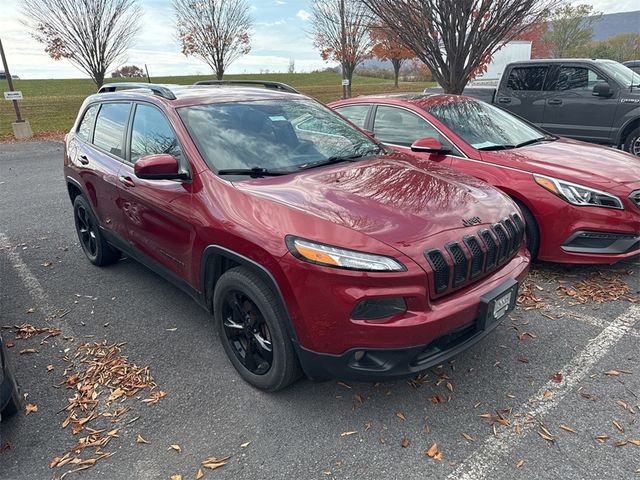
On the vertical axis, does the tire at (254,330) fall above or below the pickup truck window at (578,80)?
below

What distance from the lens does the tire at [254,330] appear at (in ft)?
7.89

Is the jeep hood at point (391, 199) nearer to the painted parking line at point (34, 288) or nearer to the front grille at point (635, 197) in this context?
the front grille at point (635, 197)

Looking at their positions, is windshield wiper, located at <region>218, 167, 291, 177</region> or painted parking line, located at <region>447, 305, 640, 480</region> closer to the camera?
painted parking line, located at <region>447, 305, 640, 480</region>

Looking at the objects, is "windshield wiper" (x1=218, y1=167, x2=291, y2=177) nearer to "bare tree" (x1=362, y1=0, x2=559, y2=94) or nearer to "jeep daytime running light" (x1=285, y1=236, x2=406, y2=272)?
"jeep daytime running light" (x1=285, y1=236, x2=406, y2=272)

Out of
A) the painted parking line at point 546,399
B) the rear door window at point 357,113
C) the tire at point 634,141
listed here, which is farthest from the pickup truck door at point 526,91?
the painted parking line at point 546,399

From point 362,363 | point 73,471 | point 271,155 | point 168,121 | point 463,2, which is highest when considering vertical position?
point 463,2

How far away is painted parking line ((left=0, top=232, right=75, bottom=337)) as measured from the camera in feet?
11.7

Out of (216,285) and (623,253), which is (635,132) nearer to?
(623,253)

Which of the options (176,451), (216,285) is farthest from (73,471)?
(216,285)

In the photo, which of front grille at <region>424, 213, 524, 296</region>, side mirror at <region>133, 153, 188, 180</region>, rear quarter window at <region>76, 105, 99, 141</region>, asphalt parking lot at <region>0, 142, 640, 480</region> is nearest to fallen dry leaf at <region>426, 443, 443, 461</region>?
asphalt parking lot at <region>0, 142, 640, 480</region>

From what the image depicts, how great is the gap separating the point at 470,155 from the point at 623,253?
5.00 feet

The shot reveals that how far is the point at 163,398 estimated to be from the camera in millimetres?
2701

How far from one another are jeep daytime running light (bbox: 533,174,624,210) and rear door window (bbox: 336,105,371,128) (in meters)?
2.21

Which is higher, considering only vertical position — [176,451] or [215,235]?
[215,235]
